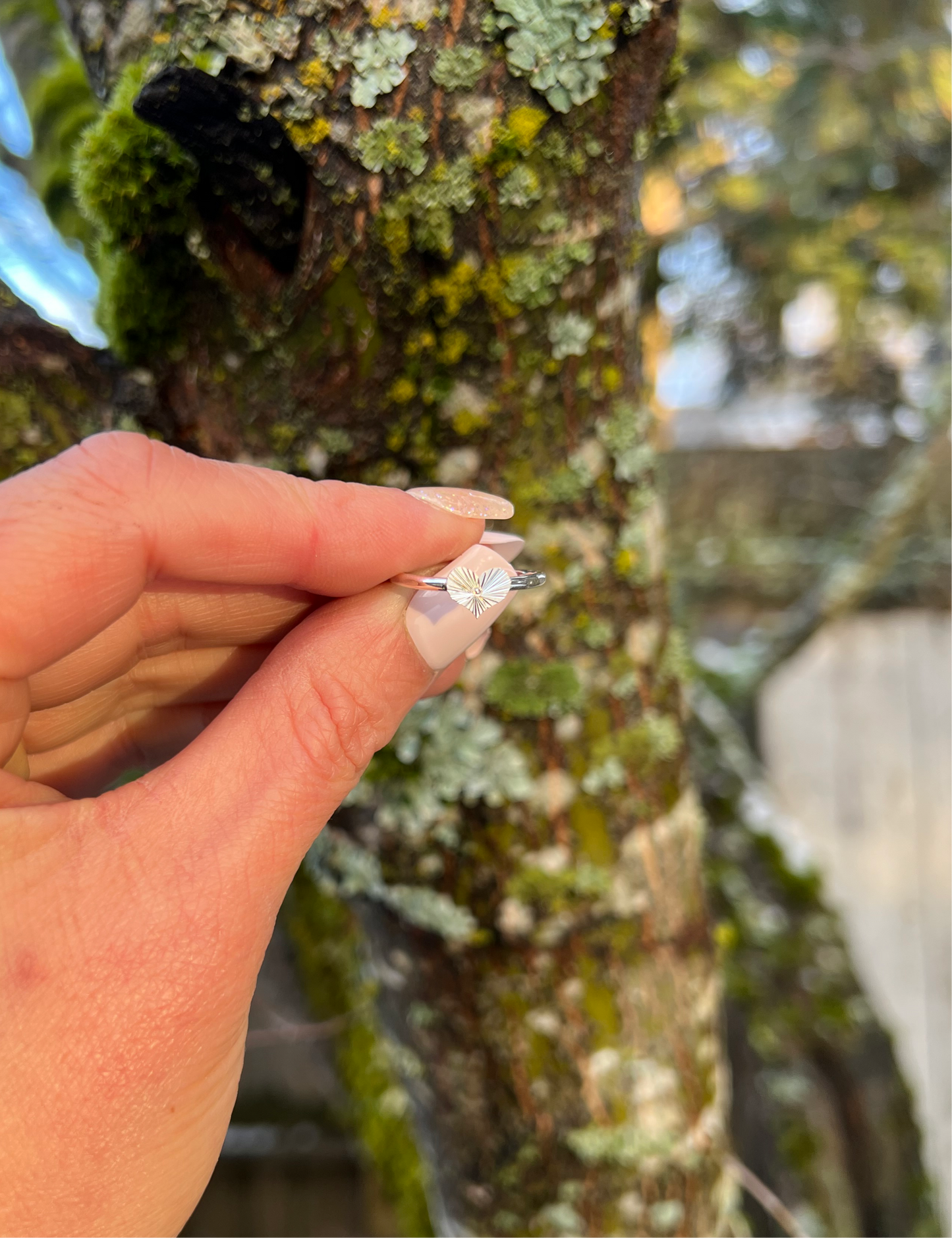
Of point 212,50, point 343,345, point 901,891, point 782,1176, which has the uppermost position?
point 212,50

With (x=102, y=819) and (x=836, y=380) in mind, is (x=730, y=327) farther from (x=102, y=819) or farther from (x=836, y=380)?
(x=102, y=819)

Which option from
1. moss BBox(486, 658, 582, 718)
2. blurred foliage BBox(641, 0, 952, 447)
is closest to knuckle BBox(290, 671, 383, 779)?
moss BBox(486, 658, 582, 718)

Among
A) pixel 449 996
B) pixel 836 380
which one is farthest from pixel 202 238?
pixel 836 380

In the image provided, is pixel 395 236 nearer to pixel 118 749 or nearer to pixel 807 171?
pixel 118 749

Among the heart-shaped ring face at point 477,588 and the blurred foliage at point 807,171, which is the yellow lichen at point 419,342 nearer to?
the heart-shaped ring face at point 477,588

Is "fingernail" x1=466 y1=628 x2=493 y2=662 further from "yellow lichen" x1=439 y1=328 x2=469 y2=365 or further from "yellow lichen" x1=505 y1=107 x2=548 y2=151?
"yellow lichen" x1=505 y1=107 x2=548 y2=151
